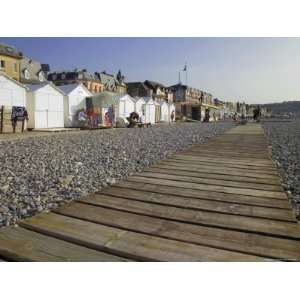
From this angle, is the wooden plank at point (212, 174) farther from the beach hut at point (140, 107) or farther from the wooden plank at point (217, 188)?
the beach hut at point (140, 107)

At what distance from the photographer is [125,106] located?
84.9 feet

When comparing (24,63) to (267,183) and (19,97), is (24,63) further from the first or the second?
(267,183)

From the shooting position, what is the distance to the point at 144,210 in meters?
2.72

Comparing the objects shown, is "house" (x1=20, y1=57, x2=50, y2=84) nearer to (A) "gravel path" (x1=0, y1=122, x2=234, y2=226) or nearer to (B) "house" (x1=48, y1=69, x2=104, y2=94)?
(B) "house" (x1=48, y1=69, x2=104, y2=94)

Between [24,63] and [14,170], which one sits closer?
[14,170]

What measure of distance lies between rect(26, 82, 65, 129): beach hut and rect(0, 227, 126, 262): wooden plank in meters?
15.6

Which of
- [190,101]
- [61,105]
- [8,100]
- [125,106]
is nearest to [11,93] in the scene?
[8,100]

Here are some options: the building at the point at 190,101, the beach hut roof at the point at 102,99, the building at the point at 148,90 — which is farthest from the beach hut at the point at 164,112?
the building at the point at 148,90

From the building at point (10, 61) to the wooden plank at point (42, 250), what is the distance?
36.0m

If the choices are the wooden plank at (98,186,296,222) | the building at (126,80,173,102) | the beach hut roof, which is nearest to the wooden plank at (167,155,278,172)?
the wooden plank at (98,186,296,222)

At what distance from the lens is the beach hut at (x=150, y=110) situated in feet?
99.7

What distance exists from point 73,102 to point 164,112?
18039mm
